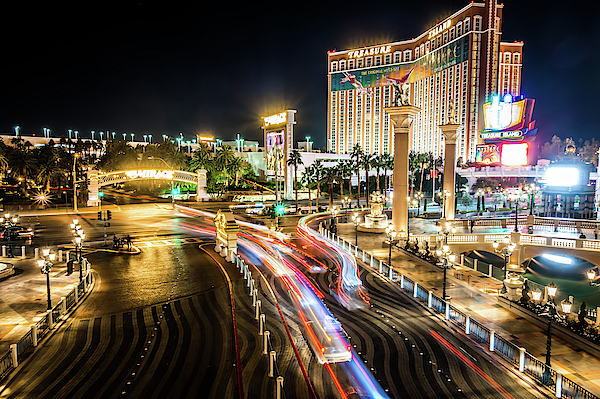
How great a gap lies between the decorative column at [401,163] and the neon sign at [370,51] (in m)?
123

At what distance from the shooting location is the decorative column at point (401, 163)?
32781 mm

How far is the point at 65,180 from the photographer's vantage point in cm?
9800

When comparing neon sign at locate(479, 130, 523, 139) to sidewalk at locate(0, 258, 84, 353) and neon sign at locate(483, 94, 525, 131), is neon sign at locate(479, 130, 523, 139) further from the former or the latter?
sidewalk at locate(0, 258, 84, 353)

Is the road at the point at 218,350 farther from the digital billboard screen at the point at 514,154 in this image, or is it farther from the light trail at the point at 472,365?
the digital billboard screen at the point at 514,154

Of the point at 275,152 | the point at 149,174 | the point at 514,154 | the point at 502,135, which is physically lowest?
the point at 149,174

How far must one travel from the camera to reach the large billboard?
115000mm

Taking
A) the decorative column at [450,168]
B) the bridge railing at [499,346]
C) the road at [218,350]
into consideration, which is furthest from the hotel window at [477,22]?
the road at [218,350]

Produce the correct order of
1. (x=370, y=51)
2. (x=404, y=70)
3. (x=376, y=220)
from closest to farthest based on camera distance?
(x=376, y=220) → (x=404, y=70) → (x=370, y=51)

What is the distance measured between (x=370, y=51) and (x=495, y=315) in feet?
476

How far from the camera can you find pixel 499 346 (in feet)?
44.8

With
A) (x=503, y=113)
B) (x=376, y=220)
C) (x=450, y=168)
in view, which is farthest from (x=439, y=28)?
(x=376, y=220)

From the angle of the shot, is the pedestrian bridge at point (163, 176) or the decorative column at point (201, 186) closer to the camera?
the pedestrian bridge at point (163, 176)

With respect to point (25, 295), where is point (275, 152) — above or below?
above

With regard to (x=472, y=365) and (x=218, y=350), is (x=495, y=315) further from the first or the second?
(x=218, y=350)
